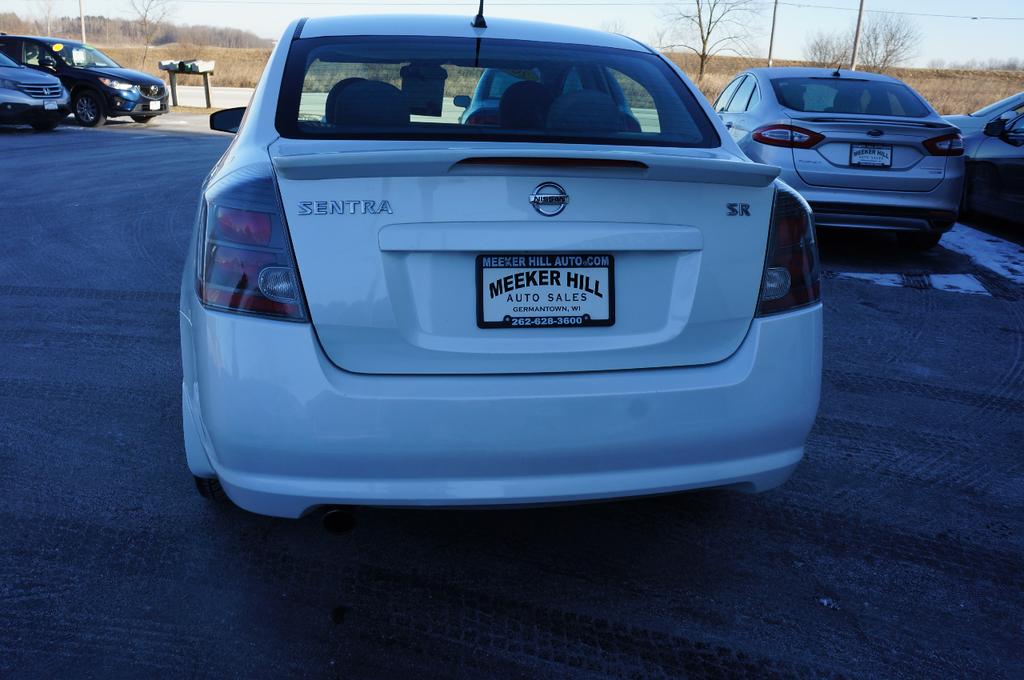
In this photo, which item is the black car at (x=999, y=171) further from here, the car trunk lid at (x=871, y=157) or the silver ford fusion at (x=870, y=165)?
the car trunk lid at (x=871, y=157)

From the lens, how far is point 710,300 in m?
2.44

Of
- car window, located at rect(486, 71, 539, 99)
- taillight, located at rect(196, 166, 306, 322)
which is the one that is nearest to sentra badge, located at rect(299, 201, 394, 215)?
taillight, located at rect(196, 166, 306, 322)

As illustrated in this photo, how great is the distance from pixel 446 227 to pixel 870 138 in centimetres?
561

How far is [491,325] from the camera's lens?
2.31m

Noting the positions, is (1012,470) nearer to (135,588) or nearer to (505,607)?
(505,607)

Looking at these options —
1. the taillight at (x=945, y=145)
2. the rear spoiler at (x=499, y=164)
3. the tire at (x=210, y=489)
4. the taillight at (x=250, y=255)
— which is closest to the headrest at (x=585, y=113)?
the rear spoiler at (x=499, y=164)

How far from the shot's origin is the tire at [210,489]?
302cm

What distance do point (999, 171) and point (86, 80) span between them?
16.7m

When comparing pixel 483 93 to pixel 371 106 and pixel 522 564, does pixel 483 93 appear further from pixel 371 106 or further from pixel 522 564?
pixel 522 564

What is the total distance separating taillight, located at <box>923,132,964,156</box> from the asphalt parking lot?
10.0 feet


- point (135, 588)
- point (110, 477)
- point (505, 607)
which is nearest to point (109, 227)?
point (110, 477)

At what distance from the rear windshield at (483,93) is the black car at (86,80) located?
57.6ft

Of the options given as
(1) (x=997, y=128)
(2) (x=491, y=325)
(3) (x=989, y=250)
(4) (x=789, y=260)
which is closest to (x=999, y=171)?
(1) (x=997, y=128)

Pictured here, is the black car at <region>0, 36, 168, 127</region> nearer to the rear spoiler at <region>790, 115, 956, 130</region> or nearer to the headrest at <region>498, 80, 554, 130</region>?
the rear spoiler at <region>790, 115, 956, 130</region>
